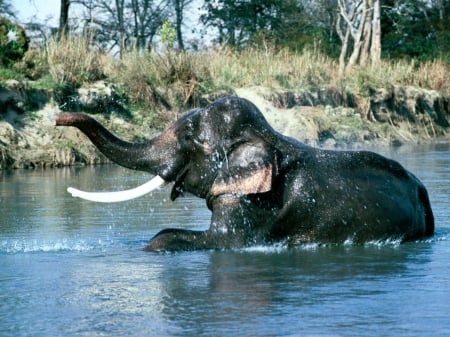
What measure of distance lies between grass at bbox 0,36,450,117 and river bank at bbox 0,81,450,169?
425 mm

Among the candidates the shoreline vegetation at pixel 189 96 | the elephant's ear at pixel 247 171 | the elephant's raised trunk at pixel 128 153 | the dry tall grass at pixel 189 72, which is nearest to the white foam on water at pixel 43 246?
the elephant's raised trunk at pixel 128 153

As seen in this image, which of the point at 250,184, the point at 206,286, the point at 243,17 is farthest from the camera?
the point at 243,17

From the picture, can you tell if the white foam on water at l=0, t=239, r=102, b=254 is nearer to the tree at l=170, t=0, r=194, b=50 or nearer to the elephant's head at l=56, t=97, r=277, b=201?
the elephant's head at l=56, t=97, r=277, b=201

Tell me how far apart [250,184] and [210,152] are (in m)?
0.48

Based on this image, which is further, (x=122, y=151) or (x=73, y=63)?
(x=73, y=63)

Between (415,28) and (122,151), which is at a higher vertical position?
(415,28)

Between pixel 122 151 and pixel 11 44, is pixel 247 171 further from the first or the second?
pixel 11 44

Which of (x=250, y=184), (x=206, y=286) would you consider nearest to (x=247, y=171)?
(x=250, y=184)

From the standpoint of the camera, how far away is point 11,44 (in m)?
25.3

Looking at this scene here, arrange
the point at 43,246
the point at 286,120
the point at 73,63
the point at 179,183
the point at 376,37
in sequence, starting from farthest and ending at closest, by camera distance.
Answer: the point at 376,37
the point at 286,120
the point at 73,63
the point at 43,246
the point at 179,183

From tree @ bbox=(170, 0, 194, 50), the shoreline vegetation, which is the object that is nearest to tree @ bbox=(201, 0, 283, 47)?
tree @ bbox=(170, 0, 194, 50)

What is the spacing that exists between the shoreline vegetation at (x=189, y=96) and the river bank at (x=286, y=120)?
25 millimetres

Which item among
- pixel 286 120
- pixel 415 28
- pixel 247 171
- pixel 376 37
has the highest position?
pixel 415 28

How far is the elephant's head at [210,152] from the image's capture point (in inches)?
370
